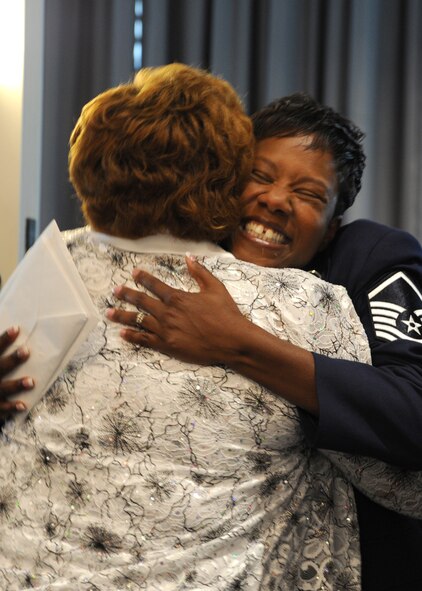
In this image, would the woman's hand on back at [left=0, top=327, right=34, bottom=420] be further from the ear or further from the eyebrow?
the ear

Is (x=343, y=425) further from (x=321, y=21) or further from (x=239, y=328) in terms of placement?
(x=321, y=21)

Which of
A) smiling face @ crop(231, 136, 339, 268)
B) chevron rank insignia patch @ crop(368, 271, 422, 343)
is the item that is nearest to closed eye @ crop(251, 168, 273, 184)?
smiling face @ crop(231, 136, 339, 268)

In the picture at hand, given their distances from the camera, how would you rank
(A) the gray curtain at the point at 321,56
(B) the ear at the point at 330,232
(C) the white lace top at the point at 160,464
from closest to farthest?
(C) the white lace top at the point at 160,464
(B) the ear at the point at 330,232
(A) the gray curtain at the point at 321,56

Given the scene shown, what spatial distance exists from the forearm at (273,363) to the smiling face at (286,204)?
0.35m

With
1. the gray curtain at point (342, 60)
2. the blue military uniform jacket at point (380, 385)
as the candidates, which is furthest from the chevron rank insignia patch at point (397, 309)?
the gray curtain at point (342, 60)

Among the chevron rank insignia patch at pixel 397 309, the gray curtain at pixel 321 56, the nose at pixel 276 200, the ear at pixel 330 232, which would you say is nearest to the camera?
the chevron rank insignia patch at pixel 397 309

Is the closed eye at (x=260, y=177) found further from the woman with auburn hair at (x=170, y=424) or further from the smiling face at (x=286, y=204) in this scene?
the woman with auburn hair at (x=170, y=424)

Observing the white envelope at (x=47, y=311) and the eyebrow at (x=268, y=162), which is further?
the eyebrow at (x=268, y=162)

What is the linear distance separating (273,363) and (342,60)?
218cm

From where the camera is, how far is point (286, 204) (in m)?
1.64

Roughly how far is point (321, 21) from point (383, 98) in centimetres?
36

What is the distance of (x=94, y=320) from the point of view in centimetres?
126

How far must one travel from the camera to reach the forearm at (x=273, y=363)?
1.27 metres

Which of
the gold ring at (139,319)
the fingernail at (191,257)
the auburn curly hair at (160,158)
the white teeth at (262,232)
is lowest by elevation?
the gold ring at (139,319)
